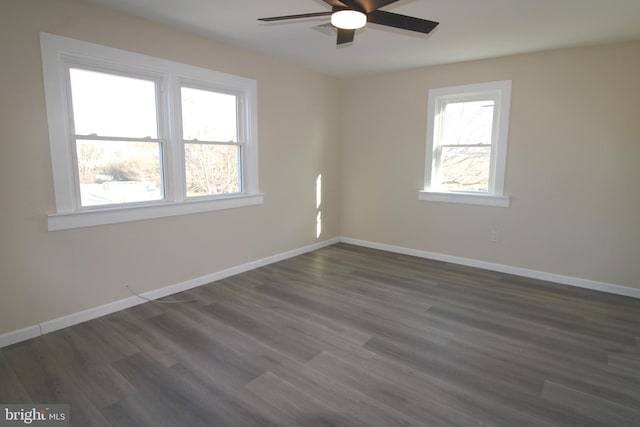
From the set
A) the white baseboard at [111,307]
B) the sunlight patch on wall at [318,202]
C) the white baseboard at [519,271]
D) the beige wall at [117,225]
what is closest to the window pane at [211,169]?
the beige wall at [117,225]

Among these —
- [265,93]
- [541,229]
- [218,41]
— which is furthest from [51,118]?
[541,229]

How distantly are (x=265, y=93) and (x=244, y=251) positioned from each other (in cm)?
196

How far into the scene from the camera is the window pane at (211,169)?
12.1 feet

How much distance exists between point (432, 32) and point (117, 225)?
3203 millimetres

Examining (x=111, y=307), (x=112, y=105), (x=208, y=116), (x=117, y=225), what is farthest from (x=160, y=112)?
(x=111, y=307)

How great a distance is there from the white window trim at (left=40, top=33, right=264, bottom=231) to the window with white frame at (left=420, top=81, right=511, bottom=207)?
239cm

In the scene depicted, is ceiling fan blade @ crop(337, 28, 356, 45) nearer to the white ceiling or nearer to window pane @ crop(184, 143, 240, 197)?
the white ceiling

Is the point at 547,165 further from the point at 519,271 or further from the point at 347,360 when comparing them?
the point at 347,360

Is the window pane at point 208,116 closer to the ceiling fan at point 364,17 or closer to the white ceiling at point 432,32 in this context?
the white ceiling at point 432,32

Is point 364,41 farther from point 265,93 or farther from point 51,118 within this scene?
point 51,118

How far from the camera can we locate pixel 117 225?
3.09 metres

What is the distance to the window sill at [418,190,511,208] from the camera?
4.24 meters

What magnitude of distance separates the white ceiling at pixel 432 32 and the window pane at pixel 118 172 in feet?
3.76

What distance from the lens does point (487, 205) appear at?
14.3ft
